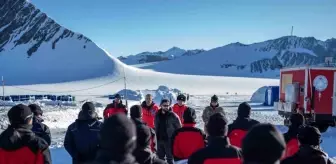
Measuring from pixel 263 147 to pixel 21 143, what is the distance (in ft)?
7.33

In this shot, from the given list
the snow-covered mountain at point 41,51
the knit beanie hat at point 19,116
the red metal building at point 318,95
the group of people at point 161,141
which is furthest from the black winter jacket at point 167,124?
the snow-covered mountain at point 41,51

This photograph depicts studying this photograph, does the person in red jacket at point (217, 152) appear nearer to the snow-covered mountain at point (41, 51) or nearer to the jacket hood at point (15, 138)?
the jacket hood at point (15, 138)

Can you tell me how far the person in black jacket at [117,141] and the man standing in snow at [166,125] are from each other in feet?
14.3

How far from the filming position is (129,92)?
109 feet

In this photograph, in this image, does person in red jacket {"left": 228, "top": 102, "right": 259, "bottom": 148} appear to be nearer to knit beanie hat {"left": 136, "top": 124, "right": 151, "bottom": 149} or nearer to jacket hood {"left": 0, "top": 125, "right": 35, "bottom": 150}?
knit beanie hat {"left": 136, "top": 124, "right": 151, "bottom": 149}

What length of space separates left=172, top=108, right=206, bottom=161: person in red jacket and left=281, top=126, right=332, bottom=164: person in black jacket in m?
1.72

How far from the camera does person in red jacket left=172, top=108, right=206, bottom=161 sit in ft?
16.0

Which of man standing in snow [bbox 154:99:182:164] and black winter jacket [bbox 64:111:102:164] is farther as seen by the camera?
man standing in snow [bbox 154:99:182:164]

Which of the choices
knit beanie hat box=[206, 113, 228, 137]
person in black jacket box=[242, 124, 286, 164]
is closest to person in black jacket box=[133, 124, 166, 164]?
knit beanie hat box=[206, 113, 228, 137]

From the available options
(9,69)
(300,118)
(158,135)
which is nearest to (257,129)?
(300,118)

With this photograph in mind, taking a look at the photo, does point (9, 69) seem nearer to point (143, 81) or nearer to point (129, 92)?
point (143, 81)

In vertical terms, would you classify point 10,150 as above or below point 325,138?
above

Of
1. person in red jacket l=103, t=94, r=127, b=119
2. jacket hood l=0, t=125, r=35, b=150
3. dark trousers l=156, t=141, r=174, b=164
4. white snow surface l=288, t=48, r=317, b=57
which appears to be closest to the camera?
jacket hood l=0, t=125, r=35, b=150

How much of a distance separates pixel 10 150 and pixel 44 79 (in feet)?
215
